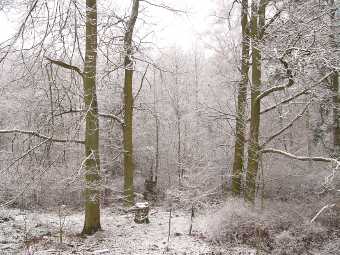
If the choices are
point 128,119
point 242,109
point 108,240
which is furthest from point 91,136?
point 242,109

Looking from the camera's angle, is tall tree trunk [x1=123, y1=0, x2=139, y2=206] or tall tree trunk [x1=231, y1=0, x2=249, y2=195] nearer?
tall tree trunk [x1=123, y1=0, x2=139, y2=206]

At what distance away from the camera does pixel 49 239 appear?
882cm

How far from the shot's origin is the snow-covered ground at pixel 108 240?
8.12 metres

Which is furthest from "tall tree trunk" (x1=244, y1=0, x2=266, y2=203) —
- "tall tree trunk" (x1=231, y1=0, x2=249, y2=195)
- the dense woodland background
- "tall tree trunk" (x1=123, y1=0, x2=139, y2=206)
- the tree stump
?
"tall tree trunk" (x1=123, y1=0, x2=139, y2=206)

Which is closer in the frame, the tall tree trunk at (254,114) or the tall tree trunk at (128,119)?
the tall tree trunk at (254,114)

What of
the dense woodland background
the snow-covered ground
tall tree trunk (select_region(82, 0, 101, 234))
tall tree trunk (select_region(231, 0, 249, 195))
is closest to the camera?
the dense woodland background

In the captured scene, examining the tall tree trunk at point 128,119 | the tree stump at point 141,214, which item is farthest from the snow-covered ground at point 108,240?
the tall tree trunk at point 128,119

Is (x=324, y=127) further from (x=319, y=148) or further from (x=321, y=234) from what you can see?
(x=321, y=234)

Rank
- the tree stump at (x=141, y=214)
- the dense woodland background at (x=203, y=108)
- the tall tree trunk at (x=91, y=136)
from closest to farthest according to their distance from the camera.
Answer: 1. the dense woodland background at (x=203, y=108)
2. the tall tree trunk at (x=91, y=136)
3. the tree stump at (x=141, y=214)

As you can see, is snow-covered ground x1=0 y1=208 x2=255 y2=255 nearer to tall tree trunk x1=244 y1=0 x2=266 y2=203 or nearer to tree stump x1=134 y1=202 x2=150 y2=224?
tree stump x1=134 y1=202 x2=150 y2=224

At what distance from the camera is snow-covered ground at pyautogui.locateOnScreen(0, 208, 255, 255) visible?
8125mm

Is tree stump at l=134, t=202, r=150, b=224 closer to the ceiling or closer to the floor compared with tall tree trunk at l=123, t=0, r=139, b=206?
closer to the floor

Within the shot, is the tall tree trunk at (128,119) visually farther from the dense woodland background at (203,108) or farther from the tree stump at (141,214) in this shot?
the tree stump at (141,214)

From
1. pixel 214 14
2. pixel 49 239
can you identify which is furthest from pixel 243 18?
pixel 49 239
